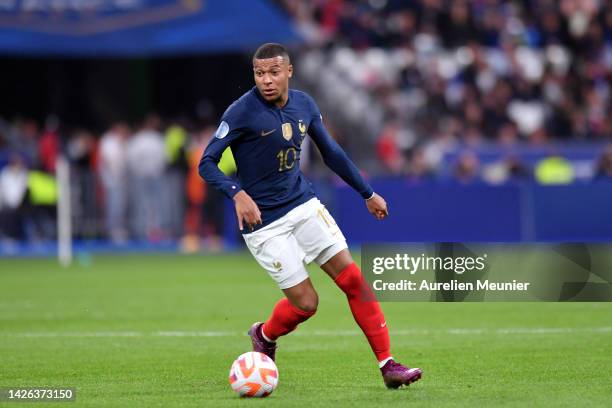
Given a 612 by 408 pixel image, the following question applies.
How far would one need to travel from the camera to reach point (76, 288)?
687 inches

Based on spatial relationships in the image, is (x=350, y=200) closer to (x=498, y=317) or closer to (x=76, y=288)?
(x=76, y=288)

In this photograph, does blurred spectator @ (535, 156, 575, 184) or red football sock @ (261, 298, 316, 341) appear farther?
blurred spectator @ (535, 156, 575, 184)

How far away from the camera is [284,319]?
357 inches

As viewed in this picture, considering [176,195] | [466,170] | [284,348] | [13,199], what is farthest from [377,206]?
[13,199]

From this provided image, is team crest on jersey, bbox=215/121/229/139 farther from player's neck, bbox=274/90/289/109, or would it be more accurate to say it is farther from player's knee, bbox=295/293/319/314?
player's knee, bbox=295/293/319/314

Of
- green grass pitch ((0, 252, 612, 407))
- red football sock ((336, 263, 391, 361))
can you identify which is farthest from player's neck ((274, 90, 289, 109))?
green grass pitch ((0, 252, 612, 407))

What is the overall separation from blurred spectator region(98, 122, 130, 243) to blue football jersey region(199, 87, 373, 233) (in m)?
16.2

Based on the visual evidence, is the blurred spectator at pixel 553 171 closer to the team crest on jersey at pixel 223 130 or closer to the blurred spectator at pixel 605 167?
the blurred spectator at pixel 605 167

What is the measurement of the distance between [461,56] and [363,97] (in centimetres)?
307

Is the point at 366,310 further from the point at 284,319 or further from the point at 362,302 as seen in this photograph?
the point at 284,319

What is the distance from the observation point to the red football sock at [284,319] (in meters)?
8.98
